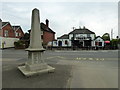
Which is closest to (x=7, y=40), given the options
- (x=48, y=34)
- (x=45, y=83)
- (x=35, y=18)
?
(x=48, y=34)

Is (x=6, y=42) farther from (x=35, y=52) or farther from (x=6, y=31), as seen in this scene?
(x=35, y=52)

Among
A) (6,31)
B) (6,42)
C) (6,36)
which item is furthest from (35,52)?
(6,31)

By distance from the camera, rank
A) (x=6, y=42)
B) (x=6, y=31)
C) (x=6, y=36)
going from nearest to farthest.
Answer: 1. (x=6, y=42)
2. (x=6, y=36)
3. (x=6, y=31)

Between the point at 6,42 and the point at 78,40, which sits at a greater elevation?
the point at 78,40

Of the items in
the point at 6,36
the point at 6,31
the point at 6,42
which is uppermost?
the point at 6,31

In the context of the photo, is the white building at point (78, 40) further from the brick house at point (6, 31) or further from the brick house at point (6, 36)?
the brick house at point (6, 31)

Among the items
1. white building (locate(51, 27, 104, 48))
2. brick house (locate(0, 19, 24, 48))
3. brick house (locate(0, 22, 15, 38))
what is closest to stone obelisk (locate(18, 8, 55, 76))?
white building (locate(51, 27, 104, 48))

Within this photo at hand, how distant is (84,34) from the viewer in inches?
1151

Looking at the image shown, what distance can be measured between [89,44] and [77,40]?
13.1 ft

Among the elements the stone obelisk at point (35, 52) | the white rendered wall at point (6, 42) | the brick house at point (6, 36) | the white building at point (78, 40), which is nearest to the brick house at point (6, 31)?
the brick house at point (6, 36)

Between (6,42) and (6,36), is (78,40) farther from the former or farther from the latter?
(6,36)

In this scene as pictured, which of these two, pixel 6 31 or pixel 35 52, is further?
pixel 6 31

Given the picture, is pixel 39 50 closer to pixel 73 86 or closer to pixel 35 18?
pixel 35 18

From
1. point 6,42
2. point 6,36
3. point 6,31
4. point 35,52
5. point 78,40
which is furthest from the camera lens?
point 78,40
